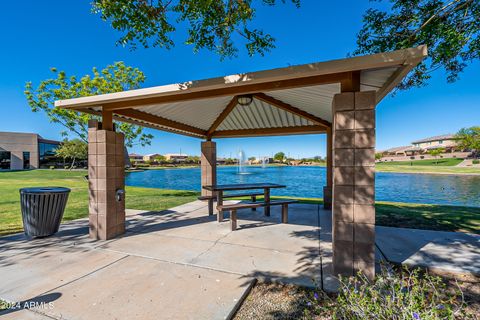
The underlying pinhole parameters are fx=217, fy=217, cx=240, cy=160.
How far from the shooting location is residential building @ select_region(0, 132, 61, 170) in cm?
3903

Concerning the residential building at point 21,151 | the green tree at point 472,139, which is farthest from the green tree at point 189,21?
the green tree at point 472,139

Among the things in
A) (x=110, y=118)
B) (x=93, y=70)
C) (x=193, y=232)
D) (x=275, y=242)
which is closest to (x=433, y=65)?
(x=275, y=242)

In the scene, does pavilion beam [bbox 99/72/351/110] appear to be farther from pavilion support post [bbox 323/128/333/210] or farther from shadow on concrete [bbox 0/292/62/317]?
pavilion support post [bbox 323/128/333/210]

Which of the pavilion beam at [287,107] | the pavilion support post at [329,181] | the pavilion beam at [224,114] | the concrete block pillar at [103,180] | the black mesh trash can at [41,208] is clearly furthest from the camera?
the pavilion support post at [329,181]

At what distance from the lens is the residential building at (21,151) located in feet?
128

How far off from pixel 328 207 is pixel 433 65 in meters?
4.62

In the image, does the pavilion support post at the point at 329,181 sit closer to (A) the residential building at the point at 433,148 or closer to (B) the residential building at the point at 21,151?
(B) the residential building at the point at 21,151

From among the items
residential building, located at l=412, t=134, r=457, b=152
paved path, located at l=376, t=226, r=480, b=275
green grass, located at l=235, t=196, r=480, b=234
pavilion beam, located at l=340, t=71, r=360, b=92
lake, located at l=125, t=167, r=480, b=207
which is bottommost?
lake, located at l=125, t=167, r=480, b=207

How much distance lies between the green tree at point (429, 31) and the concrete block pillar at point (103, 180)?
656 cm

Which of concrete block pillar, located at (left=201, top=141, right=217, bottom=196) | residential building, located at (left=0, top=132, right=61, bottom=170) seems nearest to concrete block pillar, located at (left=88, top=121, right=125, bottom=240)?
concrete block pillar, located at (left=201, top=141, right=217, bottom=196)

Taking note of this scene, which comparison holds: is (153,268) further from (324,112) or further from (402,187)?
(402,187)

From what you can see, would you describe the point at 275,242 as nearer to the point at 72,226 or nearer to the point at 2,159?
the point at 72,226

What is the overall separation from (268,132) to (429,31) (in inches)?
198

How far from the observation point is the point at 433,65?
5379 millimetres
